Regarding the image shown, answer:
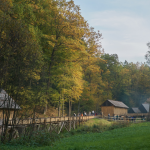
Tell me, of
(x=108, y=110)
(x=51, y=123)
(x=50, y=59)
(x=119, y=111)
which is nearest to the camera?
(x=51, y=123)

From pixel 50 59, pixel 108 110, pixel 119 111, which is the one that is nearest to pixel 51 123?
pixel 50 59

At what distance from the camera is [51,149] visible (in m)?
11.5

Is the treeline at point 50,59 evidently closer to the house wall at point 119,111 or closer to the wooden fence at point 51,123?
the wooden fence at point 51,123

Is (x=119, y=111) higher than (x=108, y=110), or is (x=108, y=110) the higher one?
(x=108, y=110)

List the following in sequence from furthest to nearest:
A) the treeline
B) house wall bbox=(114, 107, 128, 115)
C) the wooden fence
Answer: house wall bbox=(114, 107, 128, 115), the wooden fence, the treeline

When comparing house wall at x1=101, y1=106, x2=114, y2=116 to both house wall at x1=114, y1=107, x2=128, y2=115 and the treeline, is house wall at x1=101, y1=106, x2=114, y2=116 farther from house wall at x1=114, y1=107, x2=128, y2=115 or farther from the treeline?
the treeline

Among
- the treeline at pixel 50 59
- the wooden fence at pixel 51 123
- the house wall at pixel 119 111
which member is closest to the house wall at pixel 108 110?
the house wall at pixel 119 111

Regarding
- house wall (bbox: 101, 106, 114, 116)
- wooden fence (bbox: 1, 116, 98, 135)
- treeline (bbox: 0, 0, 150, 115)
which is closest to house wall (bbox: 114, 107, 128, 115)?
house wall (bbox: 101, 106, 114, 116)

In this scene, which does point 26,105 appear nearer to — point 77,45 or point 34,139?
point 34,139

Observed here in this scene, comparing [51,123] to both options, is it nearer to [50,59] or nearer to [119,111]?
[50,59]

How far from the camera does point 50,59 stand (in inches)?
1206

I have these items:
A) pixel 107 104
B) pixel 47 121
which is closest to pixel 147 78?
pixel 107 104

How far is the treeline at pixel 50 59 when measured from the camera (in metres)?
12.9

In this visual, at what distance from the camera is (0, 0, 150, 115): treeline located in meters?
12.9
